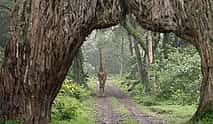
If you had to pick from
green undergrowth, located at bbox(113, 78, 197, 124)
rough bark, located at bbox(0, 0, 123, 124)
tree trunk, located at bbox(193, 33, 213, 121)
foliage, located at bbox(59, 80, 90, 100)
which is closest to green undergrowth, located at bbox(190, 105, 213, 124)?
tree trunk, located at bbox(193, 33, 213, 121)

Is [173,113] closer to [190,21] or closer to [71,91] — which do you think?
[71,91]

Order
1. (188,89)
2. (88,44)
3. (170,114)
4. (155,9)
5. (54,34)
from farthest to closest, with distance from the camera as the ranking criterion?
(88,44)
(188,89)
(170,114)
(155,9)
(54,34)

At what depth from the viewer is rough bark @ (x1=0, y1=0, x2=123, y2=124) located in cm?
1074

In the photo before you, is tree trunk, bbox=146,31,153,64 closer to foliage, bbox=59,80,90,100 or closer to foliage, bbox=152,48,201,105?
foliage, bbox=152,48,201,105

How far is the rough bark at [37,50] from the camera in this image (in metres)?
10.7

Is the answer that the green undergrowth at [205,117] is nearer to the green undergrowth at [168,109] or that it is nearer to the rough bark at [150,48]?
the green undergrowth at [168,109]

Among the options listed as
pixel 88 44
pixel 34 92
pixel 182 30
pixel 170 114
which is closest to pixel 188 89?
pixel 170 114

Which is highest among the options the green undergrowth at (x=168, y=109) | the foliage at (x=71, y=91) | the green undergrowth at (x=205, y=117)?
the green undergrowth at (x=205, y=117)

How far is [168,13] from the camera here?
11438mm

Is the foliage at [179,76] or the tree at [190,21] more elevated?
the tree at [190,21]

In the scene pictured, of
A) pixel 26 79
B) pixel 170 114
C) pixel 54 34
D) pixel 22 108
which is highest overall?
pixel 54 34

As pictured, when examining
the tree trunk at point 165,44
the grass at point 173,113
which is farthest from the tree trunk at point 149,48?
the grass at point 173,113

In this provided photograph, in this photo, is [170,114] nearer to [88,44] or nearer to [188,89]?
[188,89]

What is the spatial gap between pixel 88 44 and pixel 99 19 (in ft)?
181
